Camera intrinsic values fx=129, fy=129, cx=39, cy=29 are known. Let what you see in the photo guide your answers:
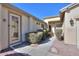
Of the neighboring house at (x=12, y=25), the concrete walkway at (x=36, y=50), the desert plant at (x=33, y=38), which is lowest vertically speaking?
the concrete walkway at (x=36, y=50)

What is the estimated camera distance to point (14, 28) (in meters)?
10.3

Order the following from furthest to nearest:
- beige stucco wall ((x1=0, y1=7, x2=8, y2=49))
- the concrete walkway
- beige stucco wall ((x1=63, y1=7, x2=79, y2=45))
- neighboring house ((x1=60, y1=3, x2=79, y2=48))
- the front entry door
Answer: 1. beige stucco wall ((x1=63, y1=7, x2=79, y2=45))
2. neighboring house ((x1=60, y1=3, x2=79, y2=48))
3. the front entry door
4. beige stucco wall ((x1=0, y1=7, x2=8, y2=49))
5. the concrete walkway

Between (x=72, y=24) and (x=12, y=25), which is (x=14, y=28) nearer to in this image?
(x=12, y=25)

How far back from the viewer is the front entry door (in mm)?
Result: 9615

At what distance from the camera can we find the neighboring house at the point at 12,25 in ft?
28.1

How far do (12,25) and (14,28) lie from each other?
453 mm

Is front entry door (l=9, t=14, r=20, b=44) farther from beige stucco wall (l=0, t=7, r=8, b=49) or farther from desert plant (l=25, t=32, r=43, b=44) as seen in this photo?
desert plant (l=25, t=32, r=43, b=44)

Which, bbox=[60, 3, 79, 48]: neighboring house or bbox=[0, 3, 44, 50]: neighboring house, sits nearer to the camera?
bbox=[0, 3, 44, 50]: neighboring house

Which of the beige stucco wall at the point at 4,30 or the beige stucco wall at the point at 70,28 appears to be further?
the beige stucco wall at the point at 70,28

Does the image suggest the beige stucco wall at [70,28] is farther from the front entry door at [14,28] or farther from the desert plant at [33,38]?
the front entry door at [14,28]

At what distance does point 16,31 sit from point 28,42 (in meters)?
1.55

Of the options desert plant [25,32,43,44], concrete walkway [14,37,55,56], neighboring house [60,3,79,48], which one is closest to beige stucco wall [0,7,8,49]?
concrete walkway [14,37,55,56]

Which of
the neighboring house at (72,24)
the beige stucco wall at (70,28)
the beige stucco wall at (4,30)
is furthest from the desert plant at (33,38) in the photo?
the beige stucco wall at (70,28)

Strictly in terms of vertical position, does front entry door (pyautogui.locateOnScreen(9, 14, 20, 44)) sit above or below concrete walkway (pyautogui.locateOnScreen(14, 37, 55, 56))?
above
